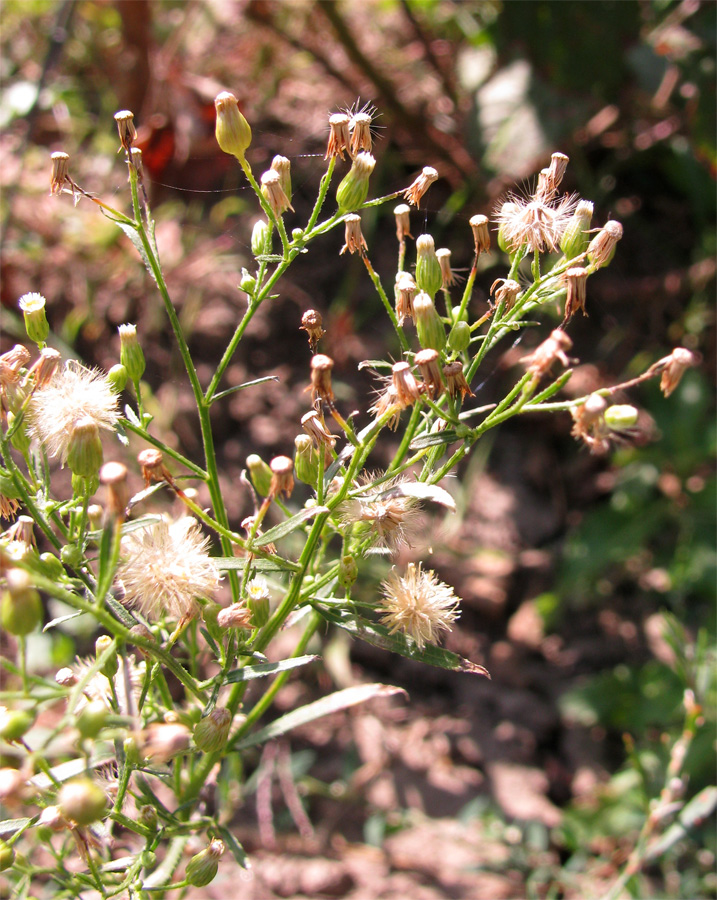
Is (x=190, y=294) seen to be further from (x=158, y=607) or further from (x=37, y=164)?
(x=158, y=607)

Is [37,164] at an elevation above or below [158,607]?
above

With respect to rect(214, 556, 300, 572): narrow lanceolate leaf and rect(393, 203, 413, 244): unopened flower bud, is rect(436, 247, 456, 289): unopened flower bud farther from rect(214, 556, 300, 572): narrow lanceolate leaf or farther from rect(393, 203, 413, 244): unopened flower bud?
rect(214, 556, 300, 572): narrow lanceolate leaf

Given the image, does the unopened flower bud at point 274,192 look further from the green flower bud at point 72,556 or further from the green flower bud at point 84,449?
the green flower bud at point 72,556

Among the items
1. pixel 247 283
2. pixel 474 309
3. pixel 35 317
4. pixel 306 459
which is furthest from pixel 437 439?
pixel 474 309

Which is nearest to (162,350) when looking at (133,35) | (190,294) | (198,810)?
(190,294)

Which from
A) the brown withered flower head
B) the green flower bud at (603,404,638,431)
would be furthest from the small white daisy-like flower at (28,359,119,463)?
the green flower bud at (603,404,638,431)

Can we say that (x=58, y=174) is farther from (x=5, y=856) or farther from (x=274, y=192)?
(x=5, y=856)

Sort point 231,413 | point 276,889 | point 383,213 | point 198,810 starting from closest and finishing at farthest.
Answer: point 198,810 → point 276,889 → point 231,413 → point 383,213
